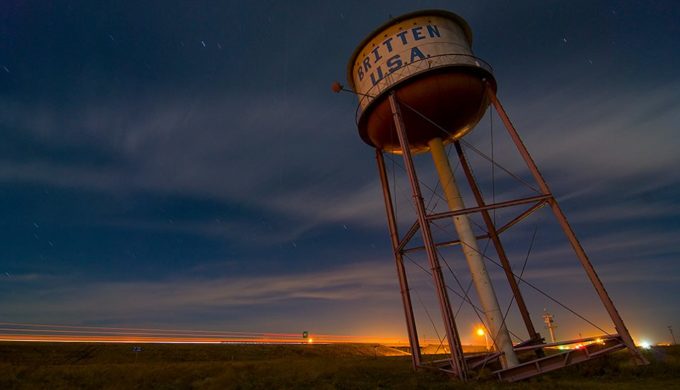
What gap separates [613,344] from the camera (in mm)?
9766

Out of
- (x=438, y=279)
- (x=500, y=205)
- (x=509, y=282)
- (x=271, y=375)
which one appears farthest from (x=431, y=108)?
(x=271, y=375)

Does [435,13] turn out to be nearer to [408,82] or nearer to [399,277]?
[408,82]

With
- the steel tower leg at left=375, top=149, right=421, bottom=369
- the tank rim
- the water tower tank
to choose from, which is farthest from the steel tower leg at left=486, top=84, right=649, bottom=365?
the steel tower leg at left=375, top=149, right=421, bottom=369

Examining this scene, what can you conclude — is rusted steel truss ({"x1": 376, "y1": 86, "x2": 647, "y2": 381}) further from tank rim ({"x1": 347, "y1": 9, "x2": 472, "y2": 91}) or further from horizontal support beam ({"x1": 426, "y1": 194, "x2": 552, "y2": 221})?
tank rim ({"x1": 347, "y1": 9, "x2": 472, "y2": 91})

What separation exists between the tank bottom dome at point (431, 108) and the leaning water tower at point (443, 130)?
0.04 metres

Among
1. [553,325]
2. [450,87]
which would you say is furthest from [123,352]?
[553,325]

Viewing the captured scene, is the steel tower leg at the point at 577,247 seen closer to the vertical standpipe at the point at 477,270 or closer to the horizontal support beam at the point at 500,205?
the horizontal support beam at the point at 500,205

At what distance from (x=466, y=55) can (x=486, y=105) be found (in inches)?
104

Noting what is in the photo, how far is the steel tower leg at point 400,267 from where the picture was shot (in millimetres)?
13883

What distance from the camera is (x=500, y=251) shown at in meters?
14.9

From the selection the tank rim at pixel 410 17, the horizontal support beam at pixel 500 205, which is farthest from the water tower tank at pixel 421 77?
the horizontal support beam at pixel 500 205

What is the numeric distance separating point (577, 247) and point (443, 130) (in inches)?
268

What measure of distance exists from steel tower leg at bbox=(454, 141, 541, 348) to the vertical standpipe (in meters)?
1.65

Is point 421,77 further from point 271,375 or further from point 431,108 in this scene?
point 271,375
